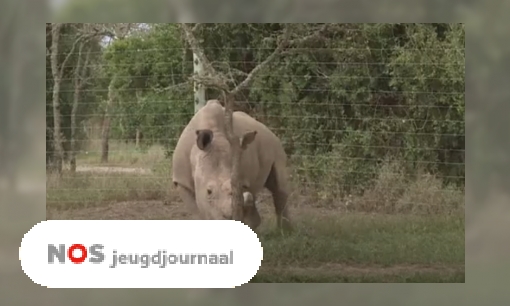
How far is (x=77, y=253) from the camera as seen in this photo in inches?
236

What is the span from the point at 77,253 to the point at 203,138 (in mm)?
1230

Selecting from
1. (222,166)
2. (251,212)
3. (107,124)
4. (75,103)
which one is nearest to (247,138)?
(222,166)

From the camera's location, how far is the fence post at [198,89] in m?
6.98

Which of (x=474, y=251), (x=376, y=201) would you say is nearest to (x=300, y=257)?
(x=376, y=201)

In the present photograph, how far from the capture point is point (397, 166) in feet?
23.1

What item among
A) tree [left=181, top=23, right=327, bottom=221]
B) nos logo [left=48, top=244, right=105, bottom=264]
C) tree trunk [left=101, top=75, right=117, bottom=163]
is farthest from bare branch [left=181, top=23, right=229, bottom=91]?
nos logo [left=48, top=244, right=105, bottom=264]

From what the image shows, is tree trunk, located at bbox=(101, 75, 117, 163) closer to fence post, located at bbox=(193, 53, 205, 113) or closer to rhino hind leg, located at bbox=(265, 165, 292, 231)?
fence post, located at bbox=(193, 53, 205, 113)

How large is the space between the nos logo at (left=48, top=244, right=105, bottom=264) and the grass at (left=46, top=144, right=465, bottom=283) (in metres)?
0.90

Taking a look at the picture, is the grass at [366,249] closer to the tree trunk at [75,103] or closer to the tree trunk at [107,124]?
the tree trunk at [107,124]

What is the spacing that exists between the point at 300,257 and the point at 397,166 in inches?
39.8

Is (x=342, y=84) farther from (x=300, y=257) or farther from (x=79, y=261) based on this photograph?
(x=79, y=261)

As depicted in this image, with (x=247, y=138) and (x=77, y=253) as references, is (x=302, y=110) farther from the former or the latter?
(x=77, y=253)

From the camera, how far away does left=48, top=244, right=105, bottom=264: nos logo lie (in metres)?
5.98

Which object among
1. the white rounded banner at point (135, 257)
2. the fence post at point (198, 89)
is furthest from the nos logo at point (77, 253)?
the fence post at point (198, 89)
